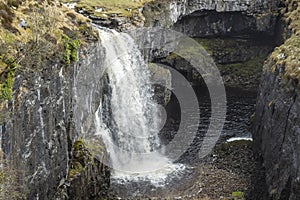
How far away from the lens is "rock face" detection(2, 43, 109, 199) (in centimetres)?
2808

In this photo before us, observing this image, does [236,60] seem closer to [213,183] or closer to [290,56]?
[290,56]

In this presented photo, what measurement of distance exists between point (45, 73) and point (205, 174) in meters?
20.2

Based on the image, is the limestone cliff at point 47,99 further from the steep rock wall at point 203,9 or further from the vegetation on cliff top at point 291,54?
the vegetation on cliff top at point 291,54

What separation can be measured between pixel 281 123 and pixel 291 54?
719cm

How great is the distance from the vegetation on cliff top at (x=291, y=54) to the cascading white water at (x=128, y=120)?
14856 millimetres

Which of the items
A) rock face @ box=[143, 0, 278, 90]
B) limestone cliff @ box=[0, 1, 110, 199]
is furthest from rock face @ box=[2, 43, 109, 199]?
rock face @ box=[143, 0, 278, 90]

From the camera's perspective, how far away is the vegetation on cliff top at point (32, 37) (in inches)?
1129

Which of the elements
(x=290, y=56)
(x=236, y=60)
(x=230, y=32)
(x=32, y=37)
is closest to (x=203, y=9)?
(x=230, y=32)

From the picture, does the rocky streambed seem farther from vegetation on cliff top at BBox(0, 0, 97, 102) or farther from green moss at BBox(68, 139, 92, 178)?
vegetation on cliff top at BBox(0, 0, 97, 102)

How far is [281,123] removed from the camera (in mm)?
37625

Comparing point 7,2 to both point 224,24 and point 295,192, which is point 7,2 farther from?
point 224,24

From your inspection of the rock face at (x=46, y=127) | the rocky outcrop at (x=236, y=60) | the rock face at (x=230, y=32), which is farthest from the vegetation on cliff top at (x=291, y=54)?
the rock face at (x=46, y=127)

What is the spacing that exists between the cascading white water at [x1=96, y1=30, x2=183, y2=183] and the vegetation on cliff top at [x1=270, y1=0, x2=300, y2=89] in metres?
14.9

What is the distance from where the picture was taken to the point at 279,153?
3700 cm
